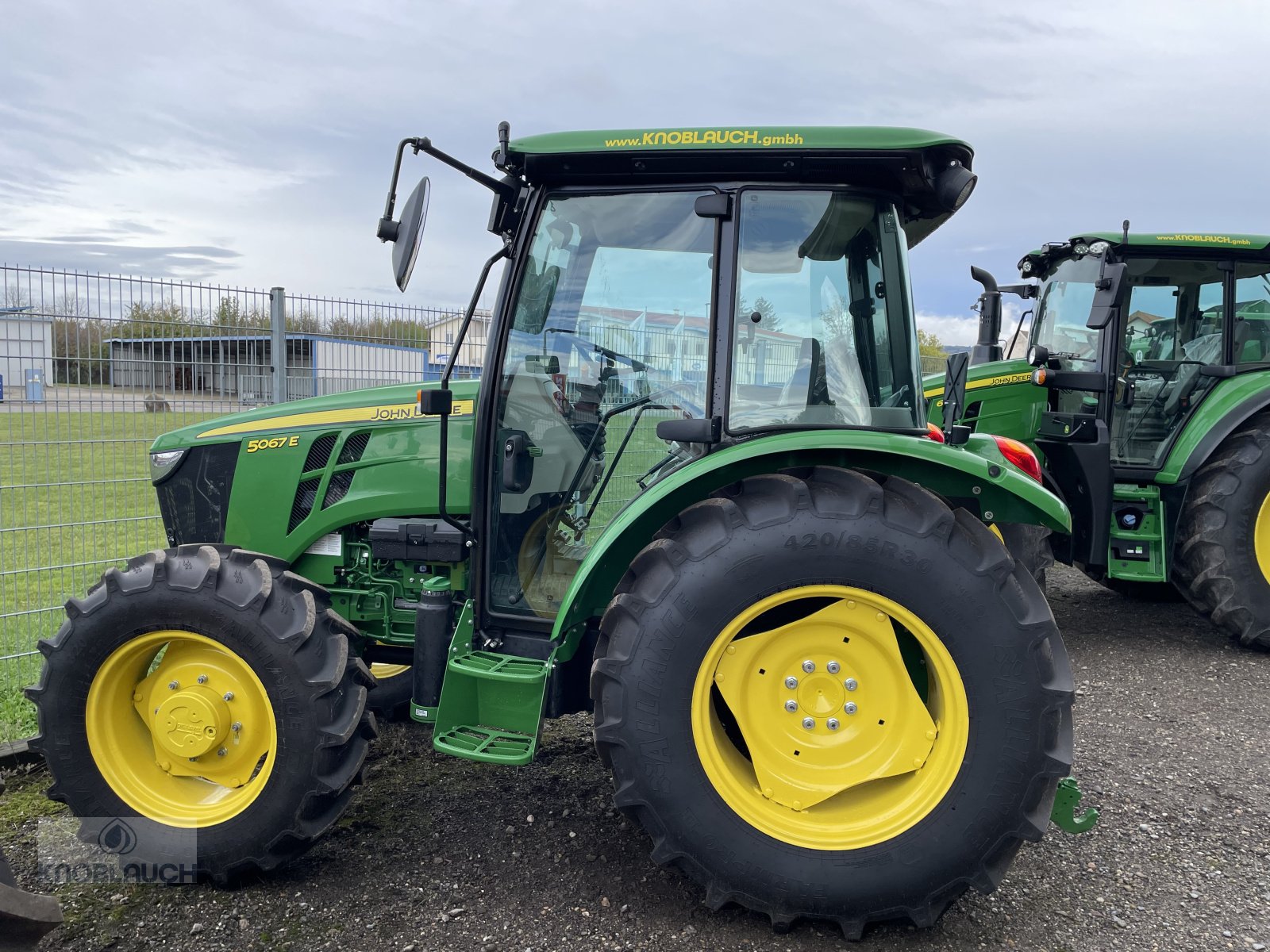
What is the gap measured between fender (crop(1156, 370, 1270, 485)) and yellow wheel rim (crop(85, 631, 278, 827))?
5.23m

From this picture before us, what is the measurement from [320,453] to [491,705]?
1.11 metres

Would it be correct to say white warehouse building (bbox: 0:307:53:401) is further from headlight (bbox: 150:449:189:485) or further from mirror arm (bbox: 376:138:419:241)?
mirror arm (bbox: 376:138:419:241)

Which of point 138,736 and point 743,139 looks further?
point 138,736

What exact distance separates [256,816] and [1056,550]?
488 cm

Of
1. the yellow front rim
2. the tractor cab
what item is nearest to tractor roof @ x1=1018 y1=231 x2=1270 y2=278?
the tractor cab

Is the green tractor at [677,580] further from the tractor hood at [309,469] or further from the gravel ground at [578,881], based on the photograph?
the gravel ground at [578,881]

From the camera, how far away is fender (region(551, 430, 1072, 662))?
2.41m

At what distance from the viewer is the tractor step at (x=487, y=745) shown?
8.50 ft

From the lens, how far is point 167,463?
333cm

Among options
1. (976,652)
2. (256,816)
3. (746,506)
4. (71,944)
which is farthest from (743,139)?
(71,944)

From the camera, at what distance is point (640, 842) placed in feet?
9.62

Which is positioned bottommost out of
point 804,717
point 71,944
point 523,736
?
point 71,944

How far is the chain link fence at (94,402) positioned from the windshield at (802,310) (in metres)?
2.17

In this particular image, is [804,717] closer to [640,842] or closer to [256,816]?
[640,842]
